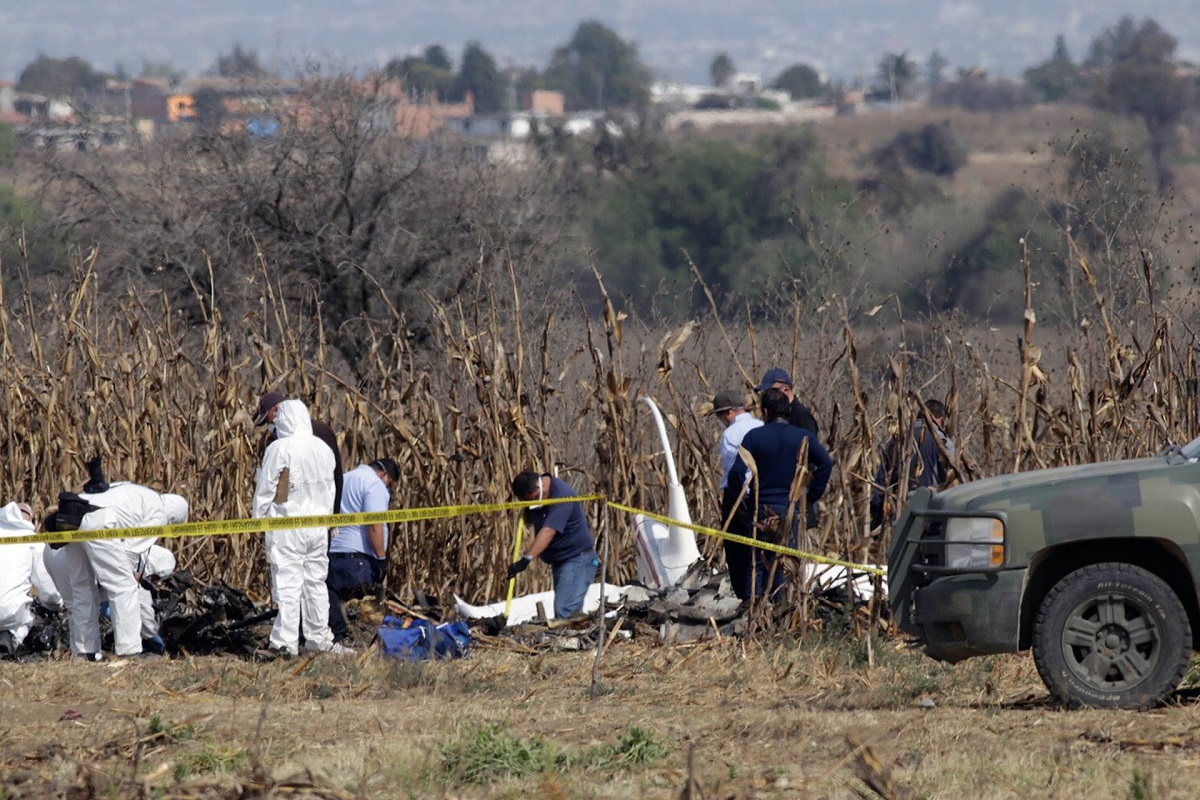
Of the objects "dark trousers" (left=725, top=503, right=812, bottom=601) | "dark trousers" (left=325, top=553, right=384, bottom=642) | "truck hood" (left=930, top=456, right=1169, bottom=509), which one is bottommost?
"dark trousers" (left=325, top=553, right=384, bottom=642)

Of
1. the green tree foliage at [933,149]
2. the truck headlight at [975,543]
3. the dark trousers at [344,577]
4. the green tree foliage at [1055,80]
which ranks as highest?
the green tree foliage at [1055,80]

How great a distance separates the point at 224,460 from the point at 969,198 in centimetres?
4543

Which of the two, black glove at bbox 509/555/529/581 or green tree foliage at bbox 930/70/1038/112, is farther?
green tree foliage at bbox 930/70/1038/112

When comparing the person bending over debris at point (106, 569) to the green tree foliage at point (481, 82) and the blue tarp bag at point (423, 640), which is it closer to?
the blue tarp bag at point (423, 640)

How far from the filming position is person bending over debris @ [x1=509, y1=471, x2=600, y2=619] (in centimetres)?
1130

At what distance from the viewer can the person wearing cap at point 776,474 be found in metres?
10.3

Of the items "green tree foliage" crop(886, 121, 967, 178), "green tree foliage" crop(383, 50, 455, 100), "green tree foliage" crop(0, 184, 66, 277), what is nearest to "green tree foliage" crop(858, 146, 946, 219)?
"green tree foliage" crop(886, 121, 967, 178)

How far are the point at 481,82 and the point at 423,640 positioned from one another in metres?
93.6

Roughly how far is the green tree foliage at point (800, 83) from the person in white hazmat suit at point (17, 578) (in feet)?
408

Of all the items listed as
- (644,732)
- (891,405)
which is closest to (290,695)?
(644,732)

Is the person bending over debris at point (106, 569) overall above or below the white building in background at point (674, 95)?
below

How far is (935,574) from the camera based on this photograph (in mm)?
7957

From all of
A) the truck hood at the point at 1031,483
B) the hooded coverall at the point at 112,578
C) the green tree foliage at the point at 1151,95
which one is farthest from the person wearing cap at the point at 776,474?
the green tree foliage at the point at 1151,95

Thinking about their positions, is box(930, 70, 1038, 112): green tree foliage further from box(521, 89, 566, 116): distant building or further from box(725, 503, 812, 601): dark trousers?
box(725, 503, 812, 601): dark trousers
